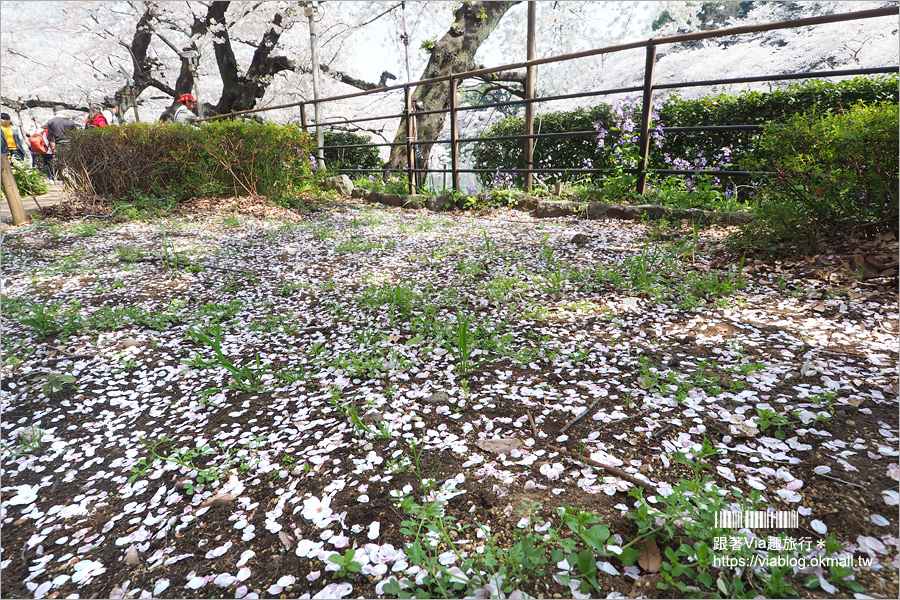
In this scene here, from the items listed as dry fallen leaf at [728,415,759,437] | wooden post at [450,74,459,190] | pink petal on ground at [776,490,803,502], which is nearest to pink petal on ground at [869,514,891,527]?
pink petal on ground at [776,490,803,502]

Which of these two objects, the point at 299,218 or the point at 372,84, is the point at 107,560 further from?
the point at 372,84

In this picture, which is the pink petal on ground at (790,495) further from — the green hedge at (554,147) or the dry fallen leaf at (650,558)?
the green hedge at (554,147)

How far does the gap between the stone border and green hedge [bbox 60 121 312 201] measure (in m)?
1.74

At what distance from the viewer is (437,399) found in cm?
178

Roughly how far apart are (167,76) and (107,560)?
800 inches

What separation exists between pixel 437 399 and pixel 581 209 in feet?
12.7

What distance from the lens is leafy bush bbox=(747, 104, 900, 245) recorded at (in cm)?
237

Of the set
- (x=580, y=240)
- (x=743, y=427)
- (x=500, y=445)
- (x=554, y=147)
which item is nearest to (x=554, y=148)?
(x=554, y=147)

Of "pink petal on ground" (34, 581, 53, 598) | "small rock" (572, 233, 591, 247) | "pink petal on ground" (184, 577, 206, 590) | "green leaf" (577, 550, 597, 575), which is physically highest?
Result: "small rock" (572, 233, 591, 247)

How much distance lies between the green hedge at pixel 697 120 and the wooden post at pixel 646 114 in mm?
803

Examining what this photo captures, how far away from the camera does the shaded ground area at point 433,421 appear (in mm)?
1132

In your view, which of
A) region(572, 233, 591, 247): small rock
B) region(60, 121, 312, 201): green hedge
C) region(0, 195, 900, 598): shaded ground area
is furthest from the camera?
region(60, 121, 312, 201): green hedge

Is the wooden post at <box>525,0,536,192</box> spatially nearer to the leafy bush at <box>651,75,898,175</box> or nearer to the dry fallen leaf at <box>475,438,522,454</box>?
the leafy bush at <box>651,75,898,175</box>

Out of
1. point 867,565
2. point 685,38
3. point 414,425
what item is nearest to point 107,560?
point 414,425
